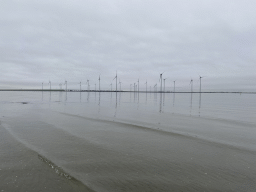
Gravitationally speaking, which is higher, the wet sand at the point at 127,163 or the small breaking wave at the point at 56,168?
the small breaking wave at the point at 56,168

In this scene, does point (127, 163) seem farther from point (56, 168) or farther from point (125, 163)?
point (56, 168)

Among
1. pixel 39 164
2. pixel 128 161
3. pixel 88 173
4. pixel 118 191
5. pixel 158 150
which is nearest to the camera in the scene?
pixel 118 191

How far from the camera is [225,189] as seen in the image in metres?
5.43

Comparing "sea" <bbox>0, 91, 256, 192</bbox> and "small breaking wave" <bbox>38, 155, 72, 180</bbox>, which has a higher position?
"small breaking wave" <bbox>38, 155, 72, 180</bbox>

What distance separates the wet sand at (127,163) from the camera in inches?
220

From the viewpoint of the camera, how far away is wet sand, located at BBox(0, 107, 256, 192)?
18.3 ft

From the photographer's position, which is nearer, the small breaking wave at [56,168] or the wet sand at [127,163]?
the wet sand at [127,163]

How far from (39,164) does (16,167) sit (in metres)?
0.81

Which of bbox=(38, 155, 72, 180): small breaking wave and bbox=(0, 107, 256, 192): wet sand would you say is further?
bbox=(38, 155, 72, 180): small breaking wave

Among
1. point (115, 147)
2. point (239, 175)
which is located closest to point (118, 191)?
point (115, 147)

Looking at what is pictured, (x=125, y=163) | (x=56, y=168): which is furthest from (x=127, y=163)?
(x=56, y=168)

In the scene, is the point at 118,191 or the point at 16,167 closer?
the point at 118,191

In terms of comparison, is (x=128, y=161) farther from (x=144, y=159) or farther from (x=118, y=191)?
(x=118, y=191)

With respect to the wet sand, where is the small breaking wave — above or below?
above
